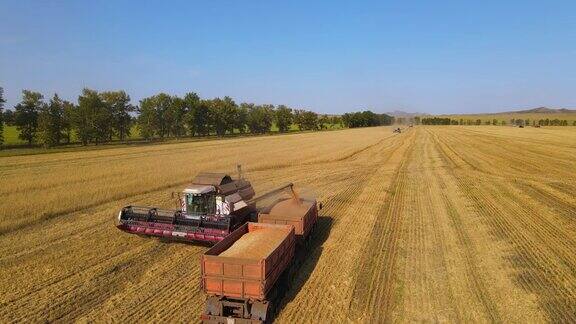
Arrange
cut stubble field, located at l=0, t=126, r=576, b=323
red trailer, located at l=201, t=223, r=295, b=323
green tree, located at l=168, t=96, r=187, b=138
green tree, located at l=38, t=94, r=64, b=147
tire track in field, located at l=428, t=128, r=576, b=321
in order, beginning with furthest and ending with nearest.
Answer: green tree, located at l=168, t=96, r=187, b=138 < green tree, located at l=38, t=94, r=64, b=147 < tire track in field, located at l=428, t=128, r=576, b=321 < cut stubble field, located at l=0, t=126, r=576, b=323 < red trailer, located at l=201, t=223, r=295, b=323

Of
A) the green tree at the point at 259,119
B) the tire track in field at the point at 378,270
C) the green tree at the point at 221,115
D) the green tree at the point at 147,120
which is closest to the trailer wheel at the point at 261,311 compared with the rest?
the tire track in field at the point at 378,270

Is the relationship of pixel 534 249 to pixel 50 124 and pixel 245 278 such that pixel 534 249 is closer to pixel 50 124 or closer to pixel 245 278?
pixel 245 278

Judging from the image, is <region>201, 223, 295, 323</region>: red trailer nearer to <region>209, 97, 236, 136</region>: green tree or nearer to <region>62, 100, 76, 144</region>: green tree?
<region>62, 100, 76, 144</region>: green tree

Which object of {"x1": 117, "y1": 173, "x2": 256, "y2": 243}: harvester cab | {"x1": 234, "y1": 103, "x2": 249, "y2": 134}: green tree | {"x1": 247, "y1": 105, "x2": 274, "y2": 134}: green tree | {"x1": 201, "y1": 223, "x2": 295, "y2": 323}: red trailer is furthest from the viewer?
{"x1": 247, "y1": 105, "x2": 274, "y2": 134}: green tree

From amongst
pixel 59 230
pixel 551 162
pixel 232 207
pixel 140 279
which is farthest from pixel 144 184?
pixel 551 162

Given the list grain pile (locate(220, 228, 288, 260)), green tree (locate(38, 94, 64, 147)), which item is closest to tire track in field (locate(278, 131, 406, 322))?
grain pile (locate(220, 228, 288, 260))

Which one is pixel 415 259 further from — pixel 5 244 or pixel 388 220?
pixel 5 244
